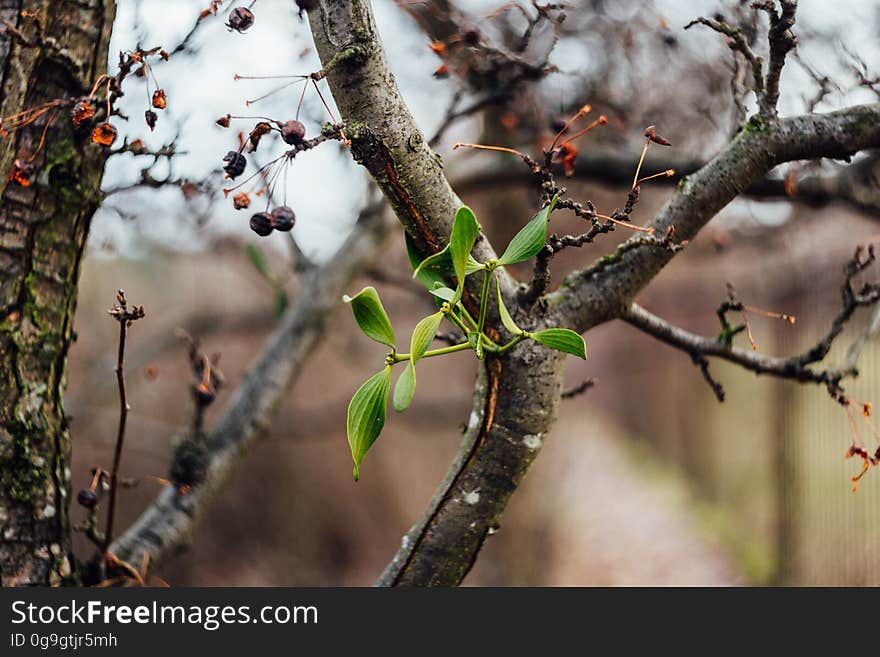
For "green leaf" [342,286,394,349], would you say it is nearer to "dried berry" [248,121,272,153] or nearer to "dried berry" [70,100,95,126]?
"dried berry" [248,121,272,153]

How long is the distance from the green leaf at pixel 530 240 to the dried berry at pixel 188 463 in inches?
31.2

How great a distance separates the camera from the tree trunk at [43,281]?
81cm

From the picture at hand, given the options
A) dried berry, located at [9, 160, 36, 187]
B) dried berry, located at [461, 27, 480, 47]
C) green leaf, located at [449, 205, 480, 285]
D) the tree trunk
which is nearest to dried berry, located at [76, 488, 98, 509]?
the tree trunk

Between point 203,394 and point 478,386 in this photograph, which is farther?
point 203,394

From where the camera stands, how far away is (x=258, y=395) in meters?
1.42

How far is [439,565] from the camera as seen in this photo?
765 millimetres

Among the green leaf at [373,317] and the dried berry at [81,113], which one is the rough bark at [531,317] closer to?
the green leaf at [373,317]

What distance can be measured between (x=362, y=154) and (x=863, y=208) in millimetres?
1294

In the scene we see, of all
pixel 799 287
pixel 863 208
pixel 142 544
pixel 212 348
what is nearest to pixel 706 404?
pixel 799 287

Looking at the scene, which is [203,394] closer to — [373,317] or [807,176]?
[373,317]

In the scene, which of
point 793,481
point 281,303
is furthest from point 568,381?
point 281,303

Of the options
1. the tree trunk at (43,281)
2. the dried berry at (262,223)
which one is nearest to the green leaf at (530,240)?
the dried berry at (262,223)

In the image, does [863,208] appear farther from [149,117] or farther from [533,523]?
[533,523]

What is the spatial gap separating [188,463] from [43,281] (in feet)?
1.51
